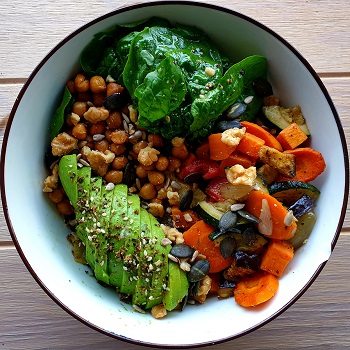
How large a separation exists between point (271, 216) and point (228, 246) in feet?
0.59

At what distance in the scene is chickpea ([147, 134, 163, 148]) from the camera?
6.38 feet

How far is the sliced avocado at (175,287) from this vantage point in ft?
6.09

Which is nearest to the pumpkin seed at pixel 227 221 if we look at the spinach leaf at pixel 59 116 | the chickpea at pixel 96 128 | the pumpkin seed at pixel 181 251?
the pumpkin seed at pixel 181 251

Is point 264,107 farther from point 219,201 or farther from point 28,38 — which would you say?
point 28,38

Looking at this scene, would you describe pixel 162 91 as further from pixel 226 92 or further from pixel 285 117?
pixel 285 117

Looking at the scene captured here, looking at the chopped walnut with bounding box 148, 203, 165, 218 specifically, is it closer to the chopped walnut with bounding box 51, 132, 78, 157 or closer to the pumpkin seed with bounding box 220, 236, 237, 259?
the pumpkin seed with bounding box 220, 236, 237, 259

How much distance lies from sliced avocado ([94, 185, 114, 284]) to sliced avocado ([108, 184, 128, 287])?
0.01 m

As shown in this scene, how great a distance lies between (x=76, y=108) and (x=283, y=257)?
896 millimetres

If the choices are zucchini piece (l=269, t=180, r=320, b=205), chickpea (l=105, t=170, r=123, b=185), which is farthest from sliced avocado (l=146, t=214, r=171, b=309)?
zucchini piece (l=269, t=180, r=320, b=205)

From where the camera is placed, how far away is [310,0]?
7.06ft

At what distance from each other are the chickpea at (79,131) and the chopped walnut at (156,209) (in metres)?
0.34

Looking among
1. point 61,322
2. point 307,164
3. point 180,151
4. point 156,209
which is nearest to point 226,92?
point 180,151

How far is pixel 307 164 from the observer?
189 centimetres

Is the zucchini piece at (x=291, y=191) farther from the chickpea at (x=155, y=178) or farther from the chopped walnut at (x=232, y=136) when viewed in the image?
the chickpea at (x=155, y=178)
